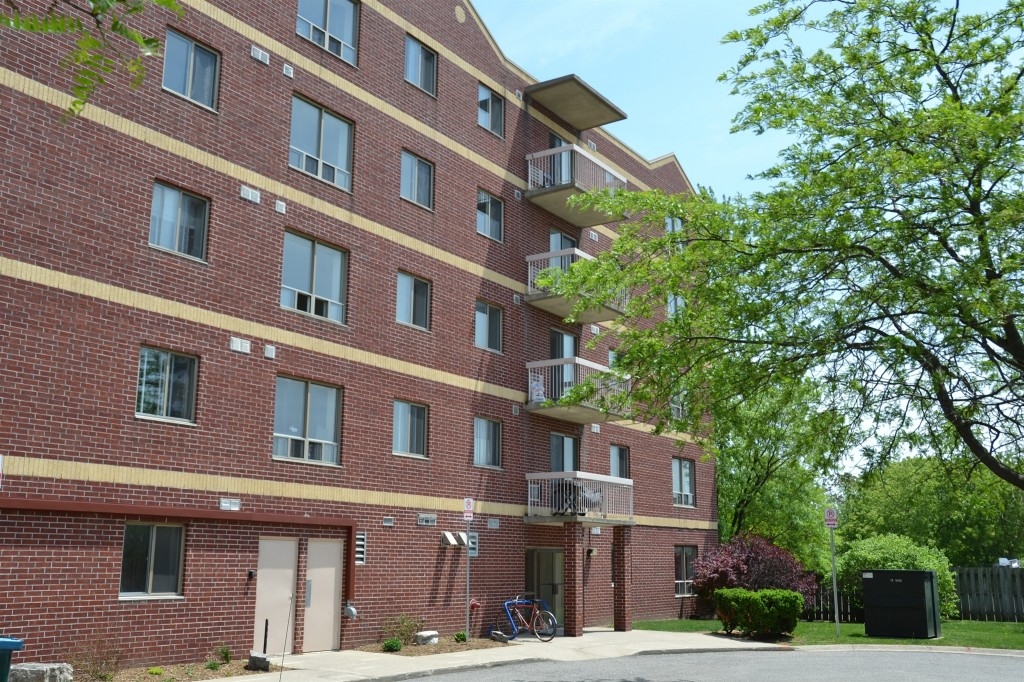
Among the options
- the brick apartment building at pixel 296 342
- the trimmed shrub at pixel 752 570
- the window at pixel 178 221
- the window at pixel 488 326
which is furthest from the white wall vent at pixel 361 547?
the trimmed shrub at pixel 752 570

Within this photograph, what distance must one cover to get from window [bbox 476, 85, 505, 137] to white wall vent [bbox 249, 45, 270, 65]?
7.42 metres

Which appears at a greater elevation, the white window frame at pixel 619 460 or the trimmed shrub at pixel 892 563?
the white window frame at pixel 619 460

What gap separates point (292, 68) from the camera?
65.7ft

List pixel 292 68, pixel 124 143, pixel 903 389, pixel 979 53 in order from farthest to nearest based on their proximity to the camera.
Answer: pixel 292 68, pixel 124 143, pixel 903 389, pixel 979 53

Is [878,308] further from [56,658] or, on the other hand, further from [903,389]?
[56,658]

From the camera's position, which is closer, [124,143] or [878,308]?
[878,308]

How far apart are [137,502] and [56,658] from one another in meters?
2.66

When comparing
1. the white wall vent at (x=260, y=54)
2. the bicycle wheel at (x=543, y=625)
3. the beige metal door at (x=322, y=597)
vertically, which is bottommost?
the bicycle wheel at (x=543, y=625)

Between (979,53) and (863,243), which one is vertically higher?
(979,53)

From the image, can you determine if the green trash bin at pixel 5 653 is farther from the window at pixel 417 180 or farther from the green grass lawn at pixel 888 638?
the green grass lawn at pixel 888 638

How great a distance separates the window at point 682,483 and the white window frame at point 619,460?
3078 millimetres

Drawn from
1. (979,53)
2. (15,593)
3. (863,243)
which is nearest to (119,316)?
(15,593)

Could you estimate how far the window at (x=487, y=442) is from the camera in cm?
2411

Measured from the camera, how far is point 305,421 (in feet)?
63.5
